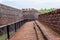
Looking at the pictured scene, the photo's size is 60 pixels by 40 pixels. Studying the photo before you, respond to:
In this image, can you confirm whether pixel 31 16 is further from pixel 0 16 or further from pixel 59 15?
pixel 59 15

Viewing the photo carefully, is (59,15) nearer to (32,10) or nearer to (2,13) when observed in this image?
(2,13)

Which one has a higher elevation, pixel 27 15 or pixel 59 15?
pixel 59 15

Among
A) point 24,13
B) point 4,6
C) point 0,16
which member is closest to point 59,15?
point 4,6

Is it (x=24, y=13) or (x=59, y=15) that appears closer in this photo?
(x=59, y=15)

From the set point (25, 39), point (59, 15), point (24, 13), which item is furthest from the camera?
point (24, 13)

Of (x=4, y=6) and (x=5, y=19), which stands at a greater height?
(x=4, y=6)

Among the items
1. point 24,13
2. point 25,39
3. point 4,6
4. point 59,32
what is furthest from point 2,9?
point 24,13

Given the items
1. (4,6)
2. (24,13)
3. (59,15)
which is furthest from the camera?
(24,13)

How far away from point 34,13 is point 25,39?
87.9ft

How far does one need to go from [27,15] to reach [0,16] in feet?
54.2

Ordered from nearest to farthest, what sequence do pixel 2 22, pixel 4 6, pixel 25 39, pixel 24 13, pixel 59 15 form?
1. pixel 59 15
2. pixel 25 39
3. pixel 4 6
4. pixel 2 22
5. pixel 24 13

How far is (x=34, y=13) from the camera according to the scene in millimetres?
33562

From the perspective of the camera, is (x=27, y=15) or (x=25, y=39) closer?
(x=25, y=39)

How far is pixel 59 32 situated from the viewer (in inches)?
178
